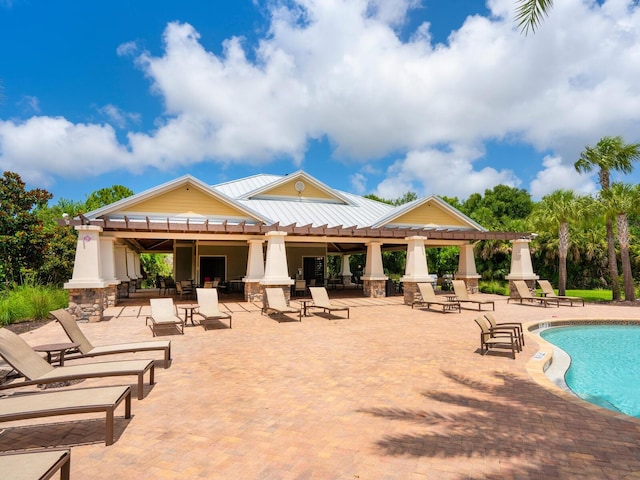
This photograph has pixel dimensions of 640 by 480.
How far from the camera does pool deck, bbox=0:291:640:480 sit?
3.53 meters

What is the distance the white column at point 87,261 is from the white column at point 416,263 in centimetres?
1321

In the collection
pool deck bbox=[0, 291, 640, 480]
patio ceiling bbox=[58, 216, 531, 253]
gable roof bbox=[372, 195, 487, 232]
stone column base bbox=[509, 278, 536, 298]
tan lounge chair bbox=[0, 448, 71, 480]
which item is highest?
gable roof bbox=[372, 195, 487, 232]

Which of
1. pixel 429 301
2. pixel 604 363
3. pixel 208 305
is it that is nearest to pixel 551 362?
pixel 604 363

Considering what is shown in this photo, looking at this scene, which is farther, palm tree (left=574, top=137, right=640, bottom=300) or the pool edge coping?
palm tree (left=574, top=137, right=640, bottom=300)

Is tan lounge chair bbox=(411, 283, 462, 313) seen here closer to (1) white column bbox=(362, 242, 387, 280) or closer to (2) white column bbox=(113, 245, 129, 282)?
(1) white column bbox=(362, 242, 387, 280)

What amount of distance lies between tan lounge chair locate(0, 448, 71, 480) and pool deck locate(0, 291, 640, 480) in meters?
0.79

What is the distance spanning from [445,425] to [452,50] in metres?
10.9

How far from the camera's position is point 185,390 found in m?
5.80

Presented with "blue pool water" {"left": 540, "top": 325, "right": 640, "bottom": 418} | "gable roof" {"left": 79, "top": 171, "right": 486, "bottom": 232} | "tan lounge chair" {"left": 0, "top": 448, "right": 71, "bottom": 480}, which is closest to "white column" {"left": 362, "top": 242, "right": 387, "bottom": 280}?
"gable roof" {"left": 79, "top": 171, "right": 486, "bottom": 232}

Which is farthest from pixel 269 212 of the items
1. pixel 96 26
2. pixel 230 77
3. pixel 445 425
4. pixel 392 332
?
pixel 445 425

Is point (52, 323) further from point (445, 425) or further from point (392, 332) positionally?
point (445, 425)

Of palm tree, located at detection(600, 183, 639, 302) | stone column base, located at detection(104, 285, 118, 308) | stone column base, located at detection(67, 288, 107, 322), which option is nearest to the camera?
stone column base, located at detection(67, 288, 107, 322)

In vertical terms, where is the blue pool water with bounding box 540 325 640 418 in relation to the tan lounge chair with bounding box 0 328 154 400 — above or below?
below

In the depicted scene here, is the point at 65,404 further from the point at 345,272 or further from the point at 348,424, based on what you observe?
the point at 345,272
